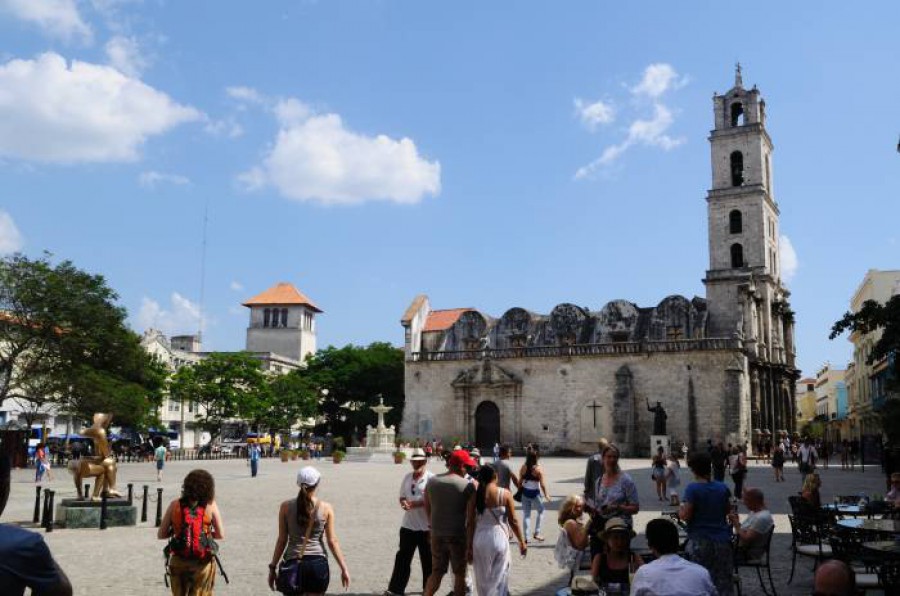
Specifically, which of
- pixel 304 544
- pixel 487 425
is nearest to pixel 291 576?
pixel 304 544

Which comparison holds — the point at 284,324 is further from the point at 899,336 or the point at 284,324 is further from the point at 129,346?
the point at 899,336

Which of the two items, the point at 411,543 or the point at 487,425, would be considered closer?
the point at 411,543

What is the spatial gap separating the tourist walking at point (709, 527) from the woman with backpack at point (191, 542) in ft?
13.0

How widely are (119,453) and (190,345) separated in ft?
174

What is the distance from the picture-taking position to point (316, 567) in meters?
6.02

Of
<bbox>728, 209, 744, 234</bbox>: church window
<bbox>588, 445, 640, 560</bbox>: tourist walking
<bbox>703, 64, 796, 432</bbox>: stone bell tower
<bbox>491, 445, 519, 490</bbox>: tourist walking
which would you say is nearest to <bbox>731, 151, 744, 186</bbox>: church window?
<bbox>703, 64, 796, 432</bbox>: stone bell tower

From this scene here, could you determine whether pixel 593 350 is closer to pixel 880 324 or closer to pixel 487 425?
pixel 487 425

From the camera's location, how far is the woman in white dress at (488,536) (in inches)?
267

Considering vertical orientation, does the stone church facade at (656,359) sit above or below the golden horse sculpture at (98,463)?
above

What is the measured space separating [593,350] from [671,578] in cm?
4158

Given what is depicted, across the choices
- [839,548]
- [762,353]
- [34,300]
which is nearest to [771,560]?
[839,548]

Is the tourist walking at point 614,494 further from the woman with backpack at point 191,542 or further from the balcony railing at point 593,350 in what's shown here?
the balcony railing at point 593,350

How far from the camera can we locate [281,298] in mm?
91938

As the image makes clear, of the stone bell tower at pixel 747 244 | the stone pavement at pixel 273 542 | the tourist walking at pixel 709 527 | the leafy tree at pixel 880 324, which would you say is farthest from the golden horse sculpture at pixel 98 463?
the stone bell tower at pixel 747 244
